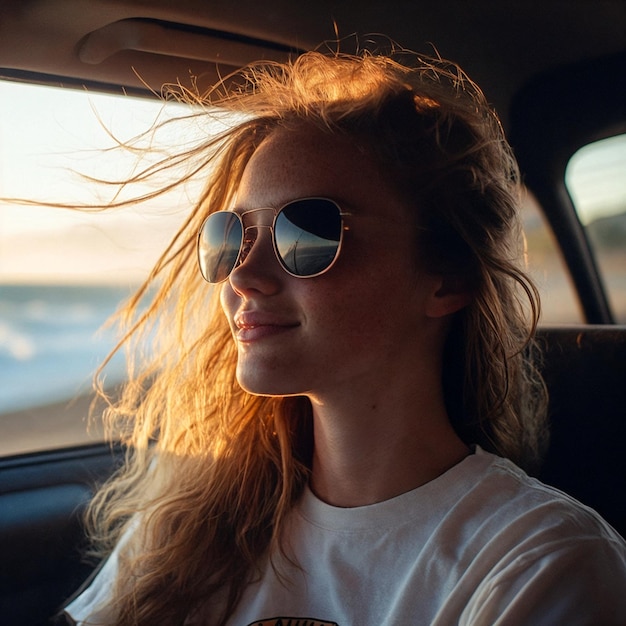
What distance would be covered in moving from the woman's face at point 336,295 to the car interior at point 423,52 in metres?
0.44

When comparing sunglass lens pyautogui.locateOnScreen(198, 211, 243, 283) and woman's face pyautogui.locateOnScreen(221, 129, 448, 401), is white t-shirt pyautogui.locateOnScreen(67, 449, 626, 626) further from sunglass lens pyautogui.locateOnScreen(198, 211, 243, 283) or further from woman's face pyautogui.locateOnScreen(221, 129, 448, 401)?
sunglass lens pyautogui.locateOnScreen(198, 211, 243, 283)

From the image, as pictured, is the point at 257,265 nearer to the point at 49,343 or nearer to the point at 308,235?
the point at 308,235

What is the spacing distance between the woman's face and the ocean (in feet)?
2.29

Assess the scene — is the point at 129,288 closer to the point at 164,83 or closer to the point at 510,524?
the point at 164,83

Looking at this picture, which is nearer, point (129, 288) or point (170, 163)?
point (170, 163)

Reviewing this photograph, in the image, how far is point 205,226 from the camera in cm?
180

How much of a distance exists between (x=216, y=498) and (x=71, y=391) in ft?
3.54

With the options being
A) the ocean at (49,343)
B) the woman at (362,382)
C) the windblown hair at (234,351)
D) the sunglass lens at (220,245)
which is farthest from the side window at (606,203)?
the ocean at (49,343)

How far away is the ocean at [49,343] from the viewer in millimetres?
2539

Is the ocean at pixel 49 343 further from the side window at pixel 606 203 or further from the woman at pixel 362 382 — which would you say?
the side window at pixel 606 203

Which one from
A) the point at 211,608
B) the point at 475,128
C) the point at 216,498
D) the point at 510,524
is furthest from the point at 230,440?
the point at 475,128

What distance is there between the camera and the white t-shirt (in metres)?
1.23

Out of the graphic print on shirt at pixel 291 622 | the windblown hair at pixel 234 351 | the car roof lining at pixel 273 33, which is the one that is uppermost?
the car roof lining at pixel 273 33

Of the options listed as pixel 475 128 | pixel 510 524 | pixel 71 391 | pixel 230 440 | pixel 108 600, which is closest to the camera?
pixel 510 524
